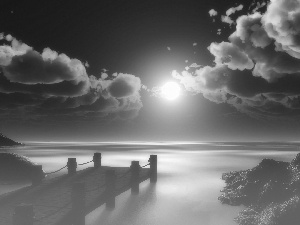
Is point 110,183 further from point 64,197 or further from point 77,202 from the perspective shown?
point 77,202

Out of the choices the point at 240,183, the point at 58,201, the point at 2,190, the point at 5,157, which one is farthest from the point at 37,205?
the point at 240,183

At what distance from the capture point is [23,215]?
802 cm

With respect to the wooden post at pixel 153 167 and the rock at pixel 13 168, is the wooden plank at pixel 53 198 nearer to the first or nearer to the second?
the wooden post at pixel 153 167

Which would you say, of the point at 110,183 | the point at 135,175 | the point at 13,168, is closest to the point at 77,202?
the point at 110,183

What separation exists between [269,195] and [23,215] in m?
11.6

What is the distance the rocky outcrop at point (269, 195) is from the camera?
1225cm

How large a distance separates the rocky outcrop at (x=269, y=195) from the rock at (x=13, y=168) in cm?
1424

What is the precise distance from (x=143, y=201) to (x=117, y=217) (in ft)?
14.0

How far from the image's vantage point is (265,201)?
592 inches

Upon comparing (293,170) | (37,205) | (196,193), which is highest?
(293,170)

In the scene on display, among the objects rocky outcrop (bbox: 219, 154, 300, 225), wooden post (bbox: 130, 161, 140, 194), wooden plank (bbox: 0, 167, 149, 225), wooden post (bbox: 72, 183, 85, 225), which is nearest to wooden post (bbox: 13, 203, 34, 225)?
wooden plank (bbox: 0, 167, 149, 225)

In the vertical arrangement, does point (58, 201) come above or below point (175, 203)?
above

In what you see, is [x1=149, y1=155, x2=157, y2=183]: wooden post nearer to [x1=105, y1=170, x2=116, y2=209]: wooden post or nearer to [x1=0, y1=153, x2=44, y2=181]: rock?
[x1=105, y1=170, x2=116, y2=209]: wooden post

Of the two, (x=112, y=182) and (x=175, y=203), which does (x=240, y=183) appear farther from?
(x=112, y=182)
